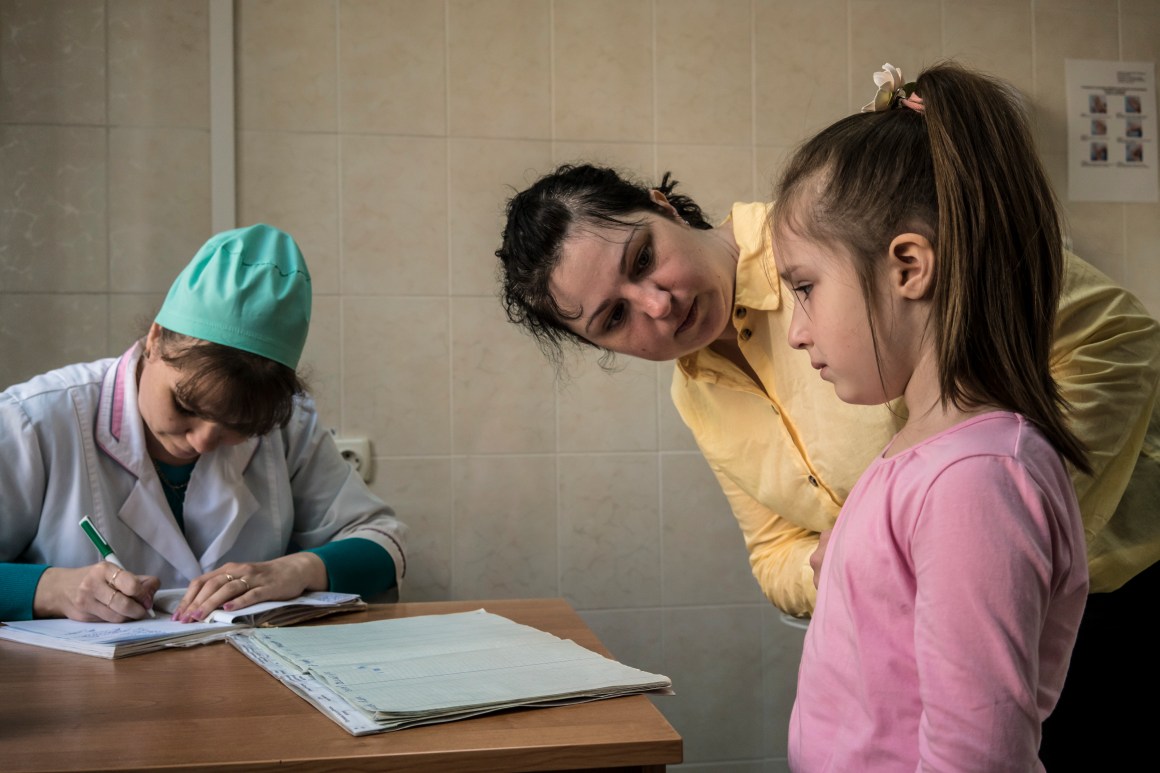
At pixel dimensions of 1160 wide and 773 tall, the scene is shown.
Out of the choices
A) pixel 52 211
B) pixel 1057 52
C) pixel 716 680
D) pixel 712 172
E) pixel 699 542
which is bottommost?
pixel 716 680

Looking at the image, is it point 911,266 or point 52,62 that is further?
point 52,62

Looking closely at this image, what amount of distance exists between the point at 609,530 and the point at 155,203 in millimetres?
1235

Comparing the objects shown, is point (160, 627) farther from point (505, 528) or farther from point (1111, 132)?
point (1111, 132)

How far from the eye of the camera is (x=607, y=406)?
2385 millimetres

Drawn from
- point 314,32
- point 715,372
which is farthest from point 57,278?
point 715,372

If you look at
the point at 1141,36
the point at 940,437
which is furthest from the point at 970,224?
the point at 1141,36

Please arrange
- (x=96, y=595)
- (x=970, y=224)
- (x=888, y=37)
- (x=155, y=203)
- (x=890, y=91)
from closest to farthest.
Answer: (x=970, y=224)
(x=890, y=91)
(x=96, y=595)
(x=155, y=203)
(x=888, y=37)

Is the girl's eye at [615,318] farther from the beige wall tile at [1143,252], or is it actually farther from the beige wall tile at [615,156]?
the beige wall tile at [1143,252]

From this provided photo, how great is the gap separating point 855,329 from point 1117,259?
2132mm

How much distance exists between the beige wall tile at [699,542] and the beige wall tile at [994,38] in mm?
1244

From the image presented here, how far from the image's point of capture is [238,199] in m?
2.23

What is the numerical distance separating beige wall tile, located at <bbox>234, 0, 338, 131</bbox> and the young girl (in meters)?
1.63

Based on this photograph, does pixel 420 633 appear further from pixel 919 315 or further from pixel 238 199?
pixel 238 199

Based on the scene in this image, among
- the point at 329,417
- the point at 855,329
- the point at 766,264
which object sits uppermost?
the point at 766,264
